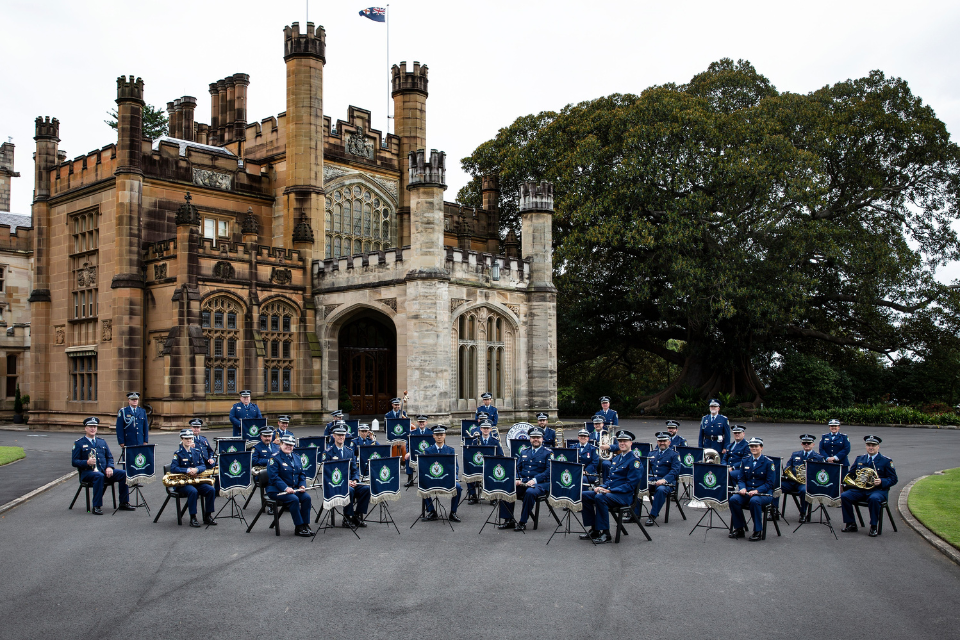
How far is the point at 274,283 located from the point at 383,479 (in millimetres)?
19267

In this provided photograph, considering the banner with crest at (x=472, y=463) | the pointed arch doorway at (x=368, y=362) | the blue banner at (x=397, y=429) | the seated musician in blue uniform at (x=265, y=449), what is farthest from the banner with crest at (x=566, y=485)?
the pointed arch doorway at (x=368, y=362)

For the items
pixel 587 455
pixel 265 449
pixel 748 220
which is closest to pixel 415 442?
pixel 265 449

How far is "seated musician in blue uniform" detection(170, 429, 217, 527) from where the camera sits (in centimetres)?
1219

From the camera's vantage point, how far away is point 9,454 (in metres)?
20.5

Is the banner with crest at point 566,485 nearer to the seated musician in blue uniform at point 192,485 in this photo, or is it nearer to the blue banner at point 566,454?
the blue banner at point 566,454

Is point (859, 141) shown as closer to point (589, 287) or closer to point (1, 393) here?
point (589, 287)

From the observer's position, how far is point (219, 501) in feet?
47.6

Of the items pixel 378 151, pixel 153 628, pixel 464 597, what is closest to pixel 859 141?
pixel 378 151

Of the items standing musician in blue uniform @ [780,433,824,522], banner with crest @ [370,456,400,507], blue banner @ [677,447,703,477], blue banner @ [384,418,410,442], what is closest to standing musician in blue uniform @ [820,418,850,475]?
standing musician in blue uniform @ [780,433,824,522]

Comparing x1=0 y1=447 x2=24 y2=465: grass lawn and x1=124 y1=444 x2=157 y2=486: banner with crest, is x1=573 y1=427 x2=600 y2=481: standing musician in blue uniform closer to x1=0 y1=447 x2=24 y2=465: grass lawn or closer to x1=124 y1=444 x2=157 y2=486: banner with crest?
x1=124 y1=444 x2=157 y2=486: banner with crest

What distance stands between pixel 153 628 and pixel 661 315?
105ft

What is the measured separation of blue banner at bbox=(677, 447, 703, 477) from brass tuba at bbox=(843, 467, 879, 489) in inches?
94.2

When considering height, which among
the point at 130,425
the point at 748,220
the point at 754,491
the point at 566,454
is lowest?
the point at 754,491

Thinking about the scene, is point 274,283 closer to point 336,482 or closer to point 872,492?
point 336,482
